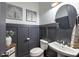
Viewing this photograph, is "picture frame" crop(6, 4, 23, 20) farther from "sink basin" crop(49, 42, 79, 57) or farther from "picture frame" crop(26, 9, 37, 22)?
"sink basin" crop(49, 42, 79, 57)

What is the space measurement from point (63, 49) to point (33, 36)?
1.56ft

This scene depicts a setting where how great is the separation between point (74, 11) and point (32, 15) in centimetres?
60

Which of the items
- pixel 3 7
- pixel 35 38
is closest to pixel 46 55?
pixel 35 38

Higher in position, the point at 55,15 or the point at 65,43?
the point at 55,15

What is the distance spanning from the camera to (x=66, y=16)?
1.61 metres

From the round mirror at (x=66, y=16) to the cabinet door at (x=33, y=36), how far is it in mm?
339

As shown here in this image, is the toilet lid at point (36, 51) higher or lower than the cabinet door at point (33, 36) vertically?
lower

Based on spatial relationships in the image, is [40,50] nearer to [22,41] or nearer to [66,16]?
[22,41]

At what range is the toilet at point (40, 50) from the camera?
5.29 feet

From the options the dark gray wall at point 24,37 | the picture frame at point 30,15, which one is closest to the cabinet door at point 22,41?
the dark gray wall at point 24,37

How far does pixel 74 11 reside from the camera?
61.6 inches

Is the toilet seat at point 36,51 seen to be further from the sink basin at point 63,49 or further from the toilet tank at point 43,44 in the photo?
the sink basin at point 63,49

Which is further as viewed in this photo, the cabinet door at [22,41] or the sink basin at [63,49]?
the cabinet door at [22,41]

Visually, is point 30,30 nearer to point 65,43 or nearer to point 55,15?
point 55,15
